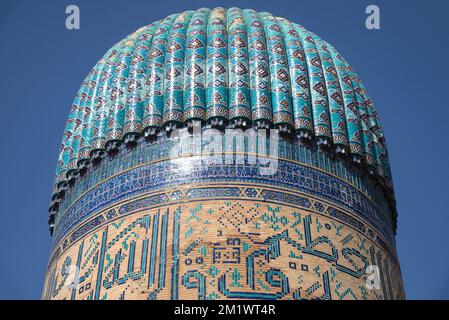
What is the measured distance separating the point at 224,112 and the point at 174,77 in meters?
0.57

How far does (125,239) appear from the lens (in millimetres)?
6184

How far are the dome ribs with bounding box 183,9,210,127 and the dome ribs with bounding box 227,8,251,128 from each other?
0.72 ft

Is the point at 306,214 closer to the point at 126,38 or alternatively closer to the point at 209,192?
the point at 209,192

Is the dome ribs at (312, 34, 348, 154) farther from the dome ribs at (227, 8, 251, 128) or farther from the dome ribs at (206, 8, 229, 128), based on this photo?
the dome ribs at (206, 8, 229, 128)

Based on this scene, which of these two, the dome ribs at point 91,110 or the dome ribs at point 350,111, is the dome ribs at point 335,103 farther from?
the dome ribs at point 91,110

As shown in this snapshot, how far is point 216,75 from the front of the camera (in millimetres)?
6820

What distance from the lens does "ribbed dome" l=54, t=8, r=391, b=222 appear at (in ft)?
22.0

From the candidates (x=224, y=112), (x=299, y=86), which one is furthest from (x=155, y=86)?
(x=299, y=86)

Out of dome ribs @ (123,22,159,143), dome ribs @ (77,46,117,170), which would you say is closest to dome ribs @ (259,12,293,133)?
dome ribs @ (123,22,159,143)

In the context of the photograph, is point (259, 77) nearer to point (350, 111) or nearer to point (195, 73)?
point (195, 73)

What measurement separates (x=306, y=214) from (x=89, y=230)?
5.44 ft

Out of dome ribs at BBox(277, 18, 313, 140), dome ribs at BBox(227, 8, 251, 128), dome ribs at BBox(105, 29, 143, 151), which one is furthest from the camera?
dome ribs at BBox(105, 29, 143, 151)

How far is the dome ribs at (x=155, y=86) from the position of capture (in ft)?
22.0
